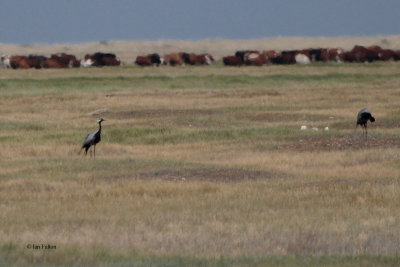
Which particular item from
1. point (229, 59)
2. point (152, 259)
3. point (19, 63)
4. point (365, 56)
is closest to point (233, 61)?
point (229, 59)

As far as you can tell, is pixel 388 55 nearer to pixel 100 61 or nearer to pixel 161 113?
pixel 100 61

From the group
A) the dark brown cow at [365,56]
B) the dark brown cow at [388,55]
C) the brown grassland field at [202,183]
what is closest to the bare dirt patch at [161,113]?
the brown grassland field at [202,183]

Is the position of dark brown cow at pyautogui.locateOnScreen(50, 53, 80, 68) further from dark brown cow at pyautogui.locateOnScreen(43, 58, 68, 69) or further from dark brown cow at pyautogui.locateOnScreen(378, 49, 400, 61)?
dark brown cow at pyautogui.locateOnScreen(378, 49, 400, 61)

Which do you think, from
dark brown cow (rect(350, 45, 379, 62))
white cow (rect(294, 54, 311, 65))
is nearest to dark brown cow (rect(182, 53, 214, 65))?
white cow (rect(294, 54, 311, 65))

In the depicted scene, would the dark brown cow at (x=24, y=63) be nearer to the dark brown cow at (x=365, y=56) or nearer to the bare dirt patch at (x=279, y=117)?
the dark brown cow at (x=365, y=56)

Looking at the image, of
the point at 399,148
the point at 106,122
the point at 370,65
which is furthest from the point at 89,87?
the point at 399,148

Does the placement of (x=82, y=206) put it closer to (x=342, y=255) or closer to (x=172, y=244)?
(x=172, y=244)

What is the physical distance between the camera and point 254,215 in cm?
1318

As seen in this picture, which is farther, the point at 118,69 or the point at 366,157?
the point at 118,69

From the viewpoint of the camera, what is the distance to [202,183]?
16594 mm

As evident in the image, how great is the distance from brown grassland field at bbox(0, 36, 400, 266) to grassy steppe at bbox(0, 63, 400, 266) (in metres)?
0.04

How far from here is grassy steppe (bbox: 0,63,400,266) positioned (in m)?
10.7

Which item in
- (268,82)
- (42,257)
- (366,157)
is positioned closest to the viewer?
(42,257)

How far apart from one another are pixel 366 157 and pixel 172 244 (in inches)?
394
